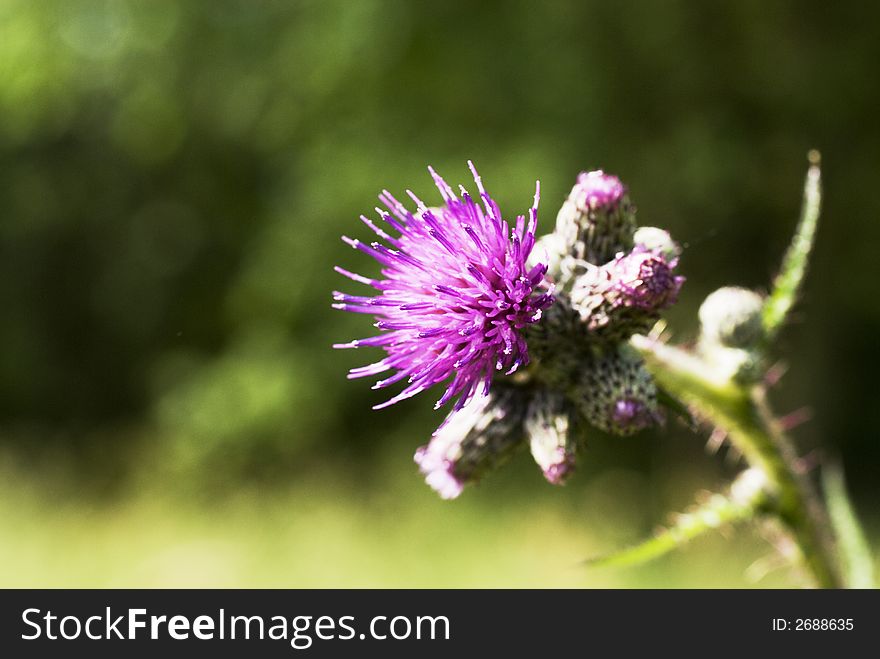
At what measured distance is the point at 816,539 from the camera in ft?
7.98

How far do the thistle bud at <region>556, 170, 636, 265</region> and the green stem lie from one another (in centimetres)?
23

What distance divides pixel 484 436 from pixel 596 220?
54cm

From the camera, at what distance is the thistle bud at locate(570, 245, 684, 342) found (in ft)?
6.73

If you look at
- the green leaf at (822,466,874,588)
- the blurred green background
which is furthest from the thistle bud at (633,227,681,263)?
the blurred green background

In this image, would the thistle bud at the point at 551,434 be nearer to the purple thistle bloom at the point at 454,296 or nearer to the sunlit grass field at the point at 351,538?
the purple thistle bloom at the point at 454,296

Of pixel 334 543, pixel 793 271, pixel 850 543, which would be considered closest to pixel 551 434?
pixel 793 271

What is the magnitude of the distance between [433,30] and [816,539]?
8.12m

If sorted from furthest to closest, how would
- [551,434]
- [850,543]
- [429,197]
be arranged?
1. [429,197]
2. [850,543]
3. [551,434]

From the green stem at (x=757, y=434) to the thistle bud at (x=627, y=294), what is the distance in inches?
7.3

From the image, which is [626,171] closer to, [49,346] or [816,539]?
[816,539]

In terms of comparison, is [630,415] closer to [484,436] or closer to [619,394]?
[619,394]

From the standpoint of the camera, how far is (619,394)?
2.05 m

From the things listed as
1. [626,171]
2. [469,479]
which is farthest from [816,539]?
[626,171]

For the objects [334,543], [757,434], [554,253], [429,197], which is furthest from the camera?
[334,543]
